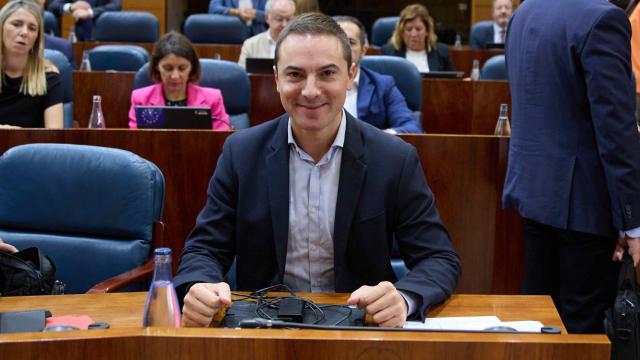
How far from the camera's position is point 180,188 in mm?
3180

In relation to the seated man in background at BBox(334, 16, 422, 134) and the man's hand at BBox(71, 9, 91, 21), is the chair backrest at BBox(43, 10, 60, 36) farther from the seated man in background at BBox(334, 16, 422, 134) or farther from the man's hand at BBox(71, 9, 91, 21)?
the seated man in background at BBox(334, 16, 422, 134)

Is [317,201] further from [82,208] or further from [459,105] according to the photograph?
[459,105]

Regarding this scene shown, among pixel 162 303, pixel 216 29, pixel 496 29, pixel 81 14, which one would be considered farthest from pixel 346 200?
pixel 81 14

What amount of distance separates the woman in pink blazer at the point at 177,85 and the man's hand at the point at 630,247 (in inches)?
84.1

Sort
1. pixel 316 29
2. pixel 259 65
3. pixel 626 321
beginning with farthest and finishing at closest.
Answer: pixel 259 65 → pixel 626 321 → pixel 316 29

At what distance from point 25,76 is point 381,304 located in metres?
2.89

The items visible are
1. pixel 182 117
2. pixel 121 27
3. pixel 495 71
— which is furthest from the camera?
pixel 121 27

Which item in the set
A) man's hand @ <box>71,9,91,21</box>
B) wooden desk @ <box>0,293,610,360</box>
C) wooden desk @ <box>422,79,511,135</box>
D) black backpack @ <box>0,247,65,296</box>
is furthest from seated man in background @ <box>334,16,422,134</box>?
man's hand @ <box>71,9,91,21</box>

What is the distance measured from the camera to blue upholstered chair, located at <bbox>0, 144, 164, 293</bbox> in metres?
2.39

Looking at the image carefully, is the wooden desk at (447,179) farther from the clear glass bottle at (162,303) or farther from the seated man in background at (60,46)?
the seated man in background at (60,46)


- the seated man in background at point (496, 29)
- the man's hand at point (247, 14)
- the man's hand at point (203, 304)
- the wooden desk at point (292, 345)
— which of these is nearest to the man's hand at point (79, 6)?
the man's hand at point (247, 14)

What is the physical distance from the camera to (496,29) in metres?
7.84

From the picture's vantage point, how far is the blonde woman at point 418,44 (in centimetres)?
616

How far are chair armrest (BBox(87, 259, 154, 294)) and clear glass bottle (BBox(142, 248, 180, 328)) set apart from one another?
2.04 ft
